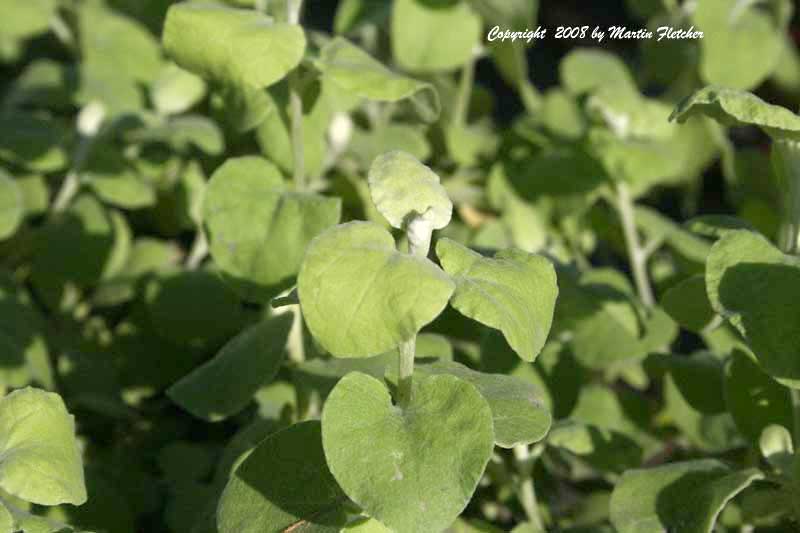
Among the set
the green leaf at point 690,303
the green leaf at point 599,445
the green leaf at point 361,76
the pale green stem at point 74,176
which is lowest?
the pale green stem at point 74,176

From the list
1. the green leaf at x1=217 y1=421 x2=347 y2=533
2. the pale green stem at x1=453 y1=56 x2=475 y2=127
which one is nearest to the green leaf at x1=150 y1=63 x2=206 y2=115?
the pale green stem at x1=453 y1=56 x2=475 y2=127

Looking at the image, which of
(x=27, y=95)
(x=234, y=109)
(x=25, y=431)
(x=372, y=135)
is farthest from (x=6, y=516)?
(x=27, y=95)

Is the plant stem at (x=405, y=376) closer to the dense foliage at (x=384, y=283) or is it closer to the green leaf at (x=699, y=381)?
the dense foliage at (x=384, y=283)

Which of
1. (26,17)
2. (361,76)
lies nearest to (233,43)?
(361,76)

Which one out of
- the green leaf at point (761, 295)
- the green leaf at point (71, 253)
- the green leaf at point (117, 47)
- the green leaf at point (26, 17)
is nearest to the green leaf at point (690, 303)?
the green leaf at point (761, 295)

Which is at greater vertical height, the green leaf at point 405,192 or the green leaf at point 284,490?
the green leaf at point 405,192

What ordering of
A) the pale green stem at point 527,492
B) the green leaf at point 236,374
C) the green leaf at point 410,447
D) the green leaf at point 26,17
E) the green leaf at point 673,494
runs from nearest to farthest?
the green leaf at point 410,447
the green leaf at point 673,494
the green leaf at point 236,374
the pale green stem at point 527,492
the green leaf at point 26,17

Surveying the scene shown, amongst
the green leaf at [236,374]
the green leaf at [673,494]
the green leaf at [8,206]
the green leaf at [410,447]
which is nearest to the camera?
the green leaf at [410,447]

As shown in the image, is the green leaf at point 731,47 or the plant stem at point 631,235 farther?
the green leaf at point 731,47
